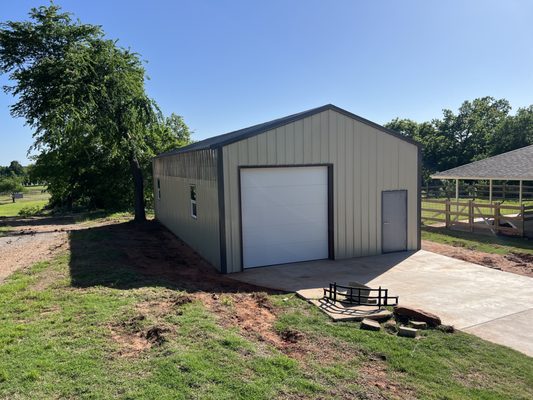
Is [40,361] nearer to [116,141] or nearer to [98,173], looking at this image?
[116,141]

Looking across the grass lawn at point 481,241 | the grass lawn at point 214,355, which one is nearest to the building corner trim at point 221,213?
the grass lawn at point 214,355

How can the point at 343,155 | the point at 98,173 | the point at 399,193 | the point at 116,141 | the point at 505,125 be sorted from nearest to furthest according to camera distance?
the point at 343,155
the point at 399,193
the point at 116,141
the point at 98,173
the point at 505,125

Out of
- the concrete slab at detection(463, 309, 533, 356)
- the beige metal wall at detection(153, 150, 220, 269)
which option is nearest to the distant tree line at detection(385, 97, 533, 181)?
the beige metal wall at detection(153, 150, 220, 269)

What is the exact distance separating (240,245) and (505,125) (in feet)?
137

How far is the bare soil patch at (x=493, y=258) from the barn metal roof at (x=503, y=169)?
5.85 meters

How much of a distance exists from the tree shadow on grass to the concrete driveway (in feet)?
3.24

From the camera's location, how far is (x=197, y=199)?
11.7 m

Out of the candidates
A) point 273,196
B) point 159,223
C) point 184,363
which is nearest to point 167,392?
point 184,363

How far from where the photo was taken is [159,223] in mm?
19953

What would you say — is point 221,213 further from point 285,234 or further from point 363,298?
point 363,298

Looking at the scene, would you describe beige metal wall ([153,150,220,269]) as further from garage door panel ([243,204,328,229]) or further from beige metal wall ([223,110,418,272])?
garage door panel ([243,204,328,229])

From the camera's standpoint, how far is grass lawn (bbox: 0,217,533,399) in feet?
13.6

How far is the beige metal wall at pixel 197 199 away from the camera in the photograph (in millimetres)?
10156

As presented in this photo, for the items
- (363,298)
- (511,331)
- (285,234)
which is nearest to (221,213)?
(285,234)
